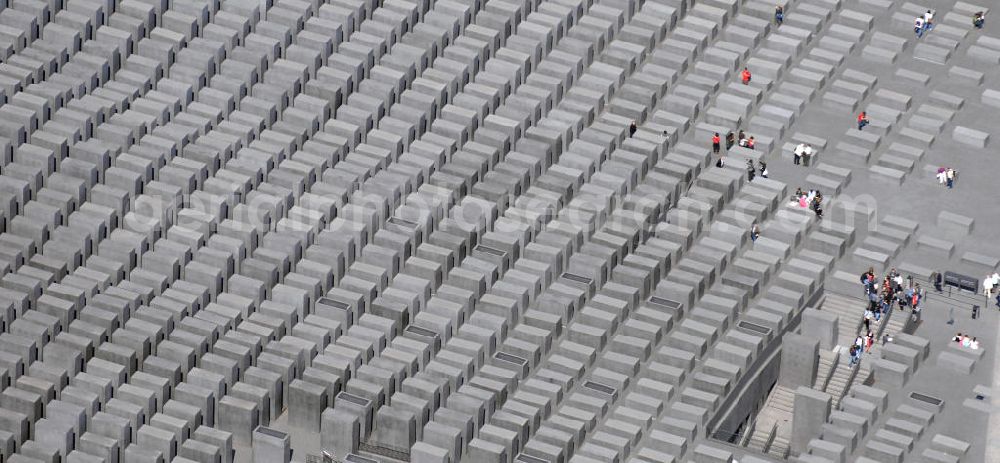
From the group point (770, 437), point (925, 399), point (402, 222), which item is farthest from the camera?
point (402, 222)

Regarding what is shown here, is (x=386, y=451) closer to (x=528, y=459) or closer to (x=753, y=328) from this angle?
(x=528, y=459)

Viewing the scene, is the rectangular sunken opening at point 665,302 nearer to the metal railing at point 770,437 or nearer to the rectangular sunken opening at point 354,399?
the metal railing at point 770,437

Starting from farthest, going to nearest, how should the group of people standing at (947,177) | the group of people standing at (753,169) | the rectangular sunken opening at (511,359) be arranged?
1. the group of people standing at (947,177)
2. the group of people standing at (753,169)
3. the rectangular sunken opening at (511,359)

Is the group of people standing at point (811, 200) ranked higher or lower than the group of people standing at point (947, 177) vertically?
lower

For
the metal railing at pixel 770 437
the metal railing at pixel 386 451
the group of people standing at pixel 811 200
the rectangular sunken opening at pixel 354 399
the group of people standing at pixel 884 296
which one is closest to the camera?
the metal railing at pixel 386 451

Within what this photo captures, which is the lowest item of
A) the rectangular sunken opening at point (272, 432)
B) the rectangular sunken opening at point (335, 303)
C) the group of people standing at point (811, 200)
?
the rectangular sunken opening at point (272, 432)

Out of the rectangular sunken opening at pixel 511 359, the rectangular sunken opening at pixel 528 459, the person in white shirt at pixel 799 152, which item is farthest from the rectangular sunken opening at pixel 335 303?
the person in white shirt at pixel 799 152

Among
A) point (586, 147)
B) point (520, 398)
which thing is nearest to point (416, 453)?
point (520, 398)

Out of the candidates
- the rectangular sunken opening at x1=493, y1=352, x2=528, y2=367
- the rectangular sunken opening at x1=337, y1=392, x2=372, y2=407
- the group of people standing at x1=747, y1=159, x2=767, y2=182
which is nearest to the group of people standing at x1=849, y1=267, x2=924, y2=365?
the group of people standing at x1=747, y1=159, x2=767, y2=182

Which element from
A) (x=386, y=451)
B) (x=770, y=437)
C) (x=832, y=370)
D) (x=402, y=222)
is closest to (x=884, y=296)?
(x=832, y=370)

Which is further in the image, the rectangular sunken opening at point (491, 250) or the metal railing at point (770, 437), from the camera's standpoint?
the rectangular sunken opening at point (491, 250)

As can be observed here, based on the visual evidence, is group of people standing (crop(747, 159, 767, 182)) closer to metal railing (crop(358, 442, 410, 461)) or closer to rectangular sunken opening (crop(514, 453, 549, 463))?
rectangular sunken opening (crop(514, 453, 549, 463))

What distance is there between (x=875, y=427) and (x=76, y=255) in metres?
44.8

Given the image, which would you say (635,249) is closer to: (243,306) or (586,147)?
(586,147)
